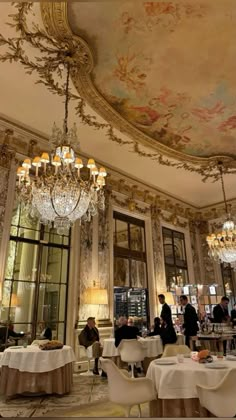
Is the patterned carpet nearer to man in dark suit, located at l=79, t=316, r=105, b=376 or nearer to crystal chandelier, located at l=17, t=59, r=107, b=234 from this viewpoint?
man in dark suit, located at l=79, t=316, r=105, b=376

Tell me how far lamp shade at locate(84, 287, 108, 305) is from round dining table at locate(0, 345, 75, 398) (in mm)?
2406

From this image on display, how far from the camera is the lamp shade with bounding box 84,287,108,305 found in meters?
7.47

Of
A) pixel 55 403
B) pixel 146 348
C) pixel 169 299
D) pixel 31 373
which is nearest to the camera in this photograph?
pixel 55 403

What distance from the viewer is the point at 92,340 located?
6.93 meters

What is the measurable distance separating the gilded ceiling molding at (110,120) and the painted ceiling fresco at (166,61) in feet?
0.36

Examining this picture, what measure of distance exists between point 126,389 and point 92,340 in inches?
152

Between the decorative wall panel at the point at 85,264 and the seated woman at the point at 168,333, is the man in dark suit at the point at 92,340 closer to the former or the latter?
the decorative wall panel at the point at 85,264

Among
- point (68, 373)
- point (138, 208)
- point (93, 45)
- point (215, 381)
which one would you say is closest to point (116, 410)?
point (68, 373)

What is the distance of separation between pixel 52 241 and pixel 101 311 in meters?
2.32

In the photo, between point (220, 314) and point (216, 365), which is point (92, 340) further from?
point (216, 365)

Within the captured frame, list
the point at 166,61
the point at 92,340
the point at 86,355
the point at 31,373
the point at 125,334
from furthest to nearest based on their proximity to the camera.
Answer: the point at 86,355 < the point at 92,340 < the point at 125,334 < the point at 166,61 < the point at 31,373

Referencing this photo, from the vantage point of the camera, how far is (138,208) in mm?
10430

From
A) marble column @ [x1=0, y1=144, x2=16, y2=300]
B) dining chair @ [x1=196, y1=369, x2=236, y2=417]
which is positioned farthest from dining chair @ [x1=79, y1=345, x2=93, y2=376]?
dining chair @ [x1=196, y1=369, x2=236, y2=417]

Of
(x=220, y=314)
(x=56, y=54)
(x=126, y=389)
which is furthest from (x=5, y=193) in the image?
(x=220, y=314)
